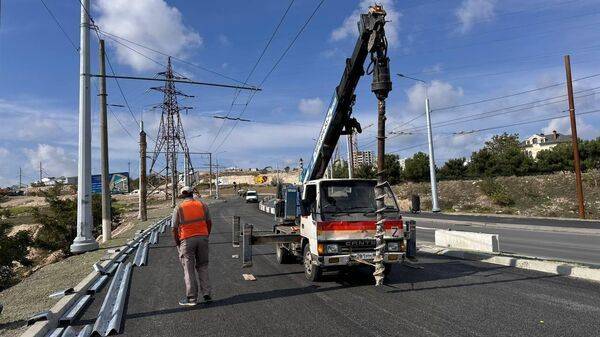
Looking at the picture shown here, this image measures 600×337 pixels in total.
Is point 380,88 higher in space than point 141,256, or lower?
higher

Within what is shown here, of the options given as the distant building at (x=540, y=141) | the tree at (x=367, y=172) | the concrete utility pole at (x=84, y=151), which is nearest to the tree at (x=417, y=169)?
the tree at (x=367, y=172)

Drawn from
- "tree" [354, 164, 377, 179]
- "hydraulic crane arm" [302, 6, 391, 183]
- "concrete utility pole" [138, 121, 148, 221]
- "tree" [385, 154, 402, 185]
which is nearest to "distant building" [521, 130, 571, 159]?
"tree" [385, 154, 402, 185]

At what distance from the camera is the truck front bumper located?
9.39 metres

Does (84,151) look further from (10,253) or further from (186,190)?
(10,253)

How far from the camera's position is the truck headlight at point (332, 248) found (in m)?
9.47

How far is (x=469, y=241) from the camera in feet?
49.3

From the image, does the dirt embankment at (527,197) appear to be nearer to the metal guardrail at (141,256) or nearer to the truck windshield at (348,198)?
the truck windshield at (348,198)

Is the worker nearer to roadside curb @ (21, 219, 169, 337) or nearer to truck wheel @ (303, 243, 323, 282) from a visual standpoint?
roadside curb @ (21, 219, 169, 337)

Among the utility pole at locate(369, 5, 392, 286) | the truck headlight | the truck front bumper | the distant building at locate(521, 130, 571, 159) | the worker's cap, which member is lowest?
the truck front bumper

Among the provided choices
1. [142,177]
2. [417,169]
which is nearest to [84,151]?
[142,177]

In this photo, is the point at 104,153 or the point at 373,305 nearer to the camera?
the point at 373,305

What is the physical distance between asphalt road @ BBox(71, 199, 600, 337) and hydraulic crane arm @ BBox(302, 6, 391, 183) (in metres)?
3.62

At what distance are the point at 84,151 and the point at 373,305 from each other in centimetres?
1248

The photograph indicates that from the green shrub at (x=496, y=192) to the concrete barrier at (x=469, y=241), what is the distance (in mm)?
27910
